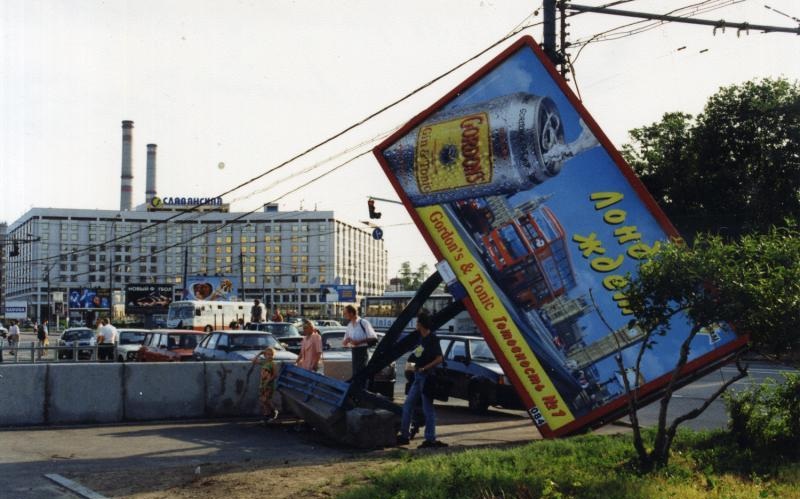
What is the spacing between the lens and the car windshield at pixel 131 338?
29766mm

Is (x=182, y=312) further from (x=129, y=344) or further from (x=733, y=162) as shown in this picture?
(x=733, y=162)

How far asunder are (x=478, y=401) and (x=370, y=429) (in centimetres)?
537

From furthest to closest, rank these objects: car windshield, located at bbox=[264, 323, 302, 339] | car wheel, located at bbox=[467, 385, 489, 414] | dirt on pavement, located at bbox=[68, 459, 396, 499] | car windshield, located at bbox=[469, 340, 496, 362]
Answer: car windshield, located at bbox=[264, 323, 302, 339], car windshield, located at bbox=[469, 340, 496, 362], car wheel, located at bbox=[467, 385, 489, 414], dirt on pavement, located at bbox=[68, 459, 396, 499]

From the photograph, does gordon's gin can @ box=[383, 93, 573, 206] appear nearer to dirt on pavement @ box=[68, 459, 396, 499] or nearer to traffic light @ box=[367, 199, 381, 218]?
dirt on pavement @ box=[68, 459, 396, 499]

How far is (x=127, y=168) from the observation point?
140750 millimetres

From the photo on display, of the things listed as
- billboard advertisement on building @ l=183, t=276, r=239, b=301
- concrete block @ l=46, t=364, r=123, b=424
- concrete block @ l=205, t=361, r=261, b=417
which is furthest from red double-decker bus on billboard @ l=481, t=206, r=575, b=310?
billboard advertisement on building @ l=183, t=276, r=239, b=301

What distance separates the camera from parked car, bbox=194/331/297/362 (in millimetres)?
19703

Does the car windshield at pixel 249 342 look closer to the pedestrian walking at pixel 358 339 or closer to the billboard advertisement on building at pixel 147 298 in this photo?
the pedestrian walking at pixel 358 339

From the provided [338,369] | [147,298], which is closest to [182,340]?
[338,369]

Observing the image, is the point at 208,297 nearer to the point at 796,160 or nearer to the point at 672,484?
the point at 796,160

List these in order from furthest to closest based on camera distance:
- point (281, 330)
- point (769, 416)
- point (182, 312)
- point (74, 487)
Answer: point (182, 312) → point (281, 330) → point (769, 416) → point (74, 487)

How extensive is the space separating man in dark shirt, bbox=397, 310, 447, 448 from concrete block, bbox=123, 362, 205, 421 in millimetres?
4767

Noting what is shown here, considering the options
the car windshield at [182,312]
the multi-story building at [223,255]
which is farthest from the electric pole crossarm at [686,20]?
the multi-story building at [223,255]

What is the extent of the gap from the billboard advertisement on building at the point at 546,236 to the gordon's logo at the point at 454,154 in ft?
0.07
